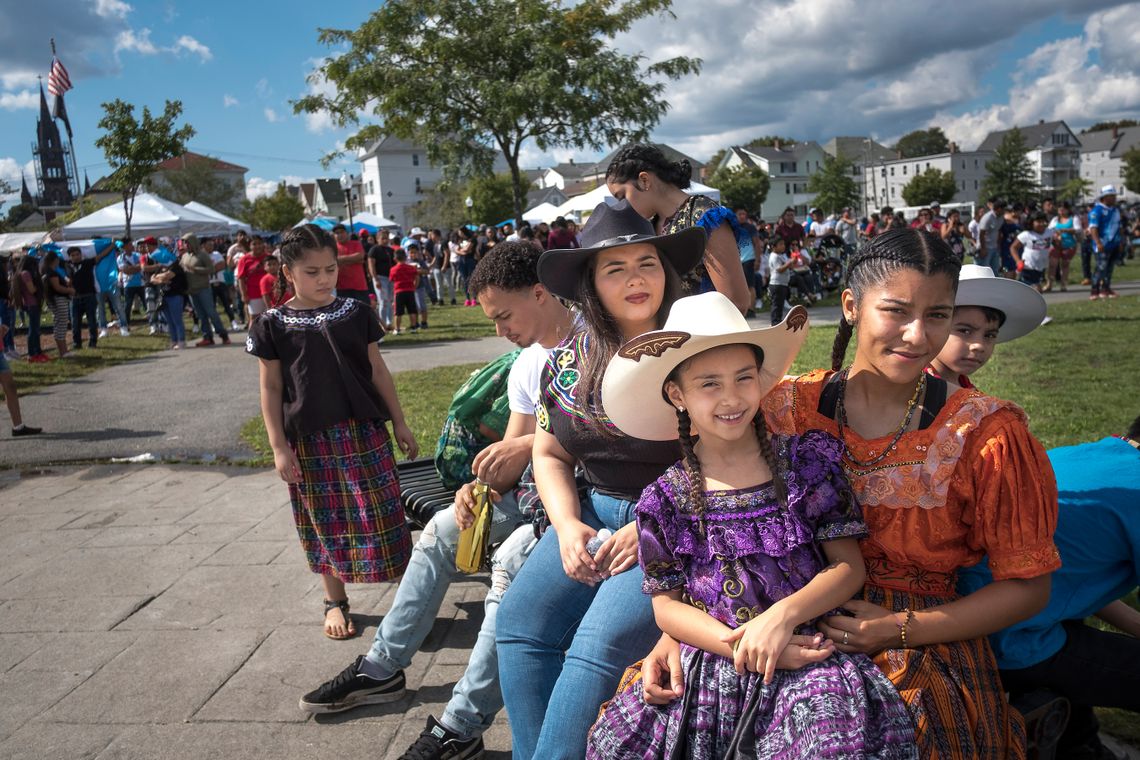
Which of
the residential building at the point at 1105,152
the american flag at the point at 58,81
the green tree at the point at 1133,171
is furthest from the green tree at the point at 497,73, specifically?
the residential building at the point at 1105,152

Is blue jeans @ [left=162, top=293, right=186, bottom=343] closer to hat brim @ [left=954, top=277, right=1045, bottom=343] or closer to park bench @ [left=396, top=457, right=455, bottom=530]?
park bench @ [left=396, top=457, right=455, bottom=530]

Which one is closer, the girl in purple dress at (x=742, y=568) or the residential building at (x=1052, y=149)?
the girl in purple dress at (x=742, y=568)

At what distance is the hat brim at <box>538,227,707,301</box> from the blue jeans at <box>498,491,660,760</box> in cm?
72

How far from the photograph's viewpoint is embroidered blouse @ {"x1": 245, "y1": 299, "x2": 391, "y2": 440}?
3785 mm

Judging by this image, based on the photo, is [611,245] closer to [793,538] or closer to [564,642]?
[793,538]

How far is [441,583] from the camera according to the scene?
3.35 metres

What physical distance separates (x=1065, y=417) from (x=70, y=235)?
25.4m

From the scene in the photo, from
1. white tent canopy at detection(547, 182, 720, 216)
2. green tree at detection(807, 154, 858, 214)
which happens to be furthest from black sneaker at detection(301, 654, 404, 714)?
green tree at detection(807, 154, 858, 214)

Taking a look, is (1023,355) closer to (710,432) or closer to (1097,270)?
(1097,270)

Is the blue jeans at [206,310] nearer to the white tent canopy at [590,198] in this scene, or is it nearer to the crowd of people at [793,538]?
the white tent canopy at [590,198]

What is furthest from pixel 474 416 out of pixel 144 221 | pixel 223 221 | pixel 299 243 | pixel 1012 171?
pixel 1012 171

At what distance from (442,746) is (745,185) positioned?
90147 mm

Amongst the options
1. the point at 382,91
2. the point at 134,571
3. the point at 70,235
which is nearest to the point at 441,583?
the point at 134,571

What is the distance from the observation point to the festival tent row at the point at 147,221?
74.0ft
